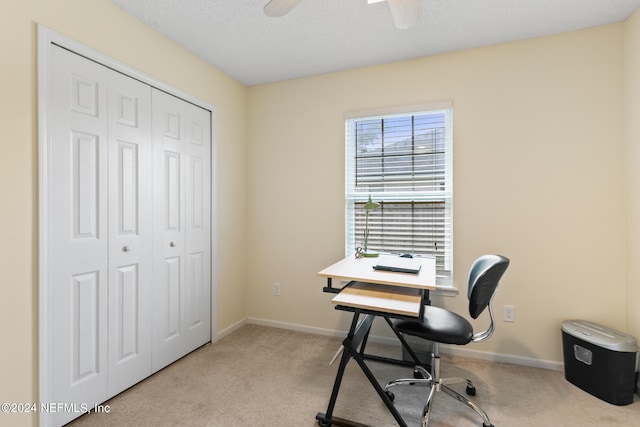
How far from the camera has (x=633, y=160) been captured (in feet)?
6.84

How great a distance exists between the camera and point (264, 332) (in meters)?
3.07

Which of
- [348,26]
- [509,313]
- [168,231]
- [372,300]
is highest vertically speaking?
[348,26]

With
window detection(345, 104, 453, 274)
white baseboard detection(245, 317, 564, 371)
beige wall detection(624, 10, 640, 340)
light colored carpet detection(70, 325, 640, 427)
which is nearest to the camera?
light colored carpet detection(70, 325, 640, 427)

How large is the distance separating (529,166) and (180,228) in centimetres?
285

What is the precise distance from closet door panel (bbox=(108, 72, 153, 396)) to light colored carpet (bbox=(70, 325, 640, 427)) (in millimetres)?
250

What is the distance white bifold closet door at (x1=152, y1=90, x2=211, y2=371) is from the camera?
2.30 m

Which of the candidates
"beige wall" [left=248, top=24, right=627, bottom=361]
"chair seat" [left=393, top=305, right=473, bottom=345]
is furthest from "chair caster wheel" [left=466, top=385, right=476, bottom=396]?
"beige wall" [left=248, top=24, right=627, bottom=361]

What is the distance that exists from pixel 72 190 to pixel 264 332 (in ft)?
6.82

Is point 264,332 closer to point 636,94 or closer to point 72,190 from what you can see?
point 72,190

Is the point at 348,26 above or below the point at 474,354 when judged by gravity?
above

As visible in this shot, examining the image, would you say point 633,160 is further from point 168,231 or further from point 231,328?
point 231,328

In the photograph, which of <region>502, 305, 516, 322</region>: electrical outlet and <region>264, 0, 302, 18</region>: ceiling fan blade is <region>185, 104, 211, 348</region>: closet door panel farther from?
<region>502, 305, 516, 322</region>: electrical outlet

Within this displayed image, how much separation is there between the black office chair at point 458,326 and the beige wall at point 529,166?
2.43 ft

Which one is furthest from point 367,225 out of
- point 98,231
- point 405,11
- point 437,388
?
point 98,231
